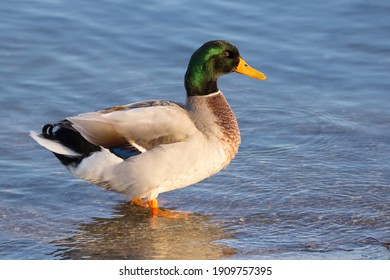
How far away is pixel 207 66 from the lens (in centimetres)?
644

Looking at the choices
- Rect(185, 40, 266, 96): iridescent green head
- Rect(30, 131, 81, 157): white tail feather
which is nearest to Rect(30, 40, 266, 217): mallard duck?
Rect(30, 131, 81, 157): white tail feather

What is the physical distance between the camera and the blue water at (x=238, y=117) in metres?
5.86

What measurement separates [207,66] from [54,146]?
1.21 metres

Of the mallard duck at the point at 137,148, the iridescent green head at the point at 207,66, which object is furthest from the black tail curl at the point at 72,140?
the iridescent green head at the point at 207,66

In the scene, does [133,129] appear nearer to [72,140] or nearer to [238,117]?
[72,140]

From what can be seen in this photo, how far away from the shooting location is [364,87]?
844 centimetres

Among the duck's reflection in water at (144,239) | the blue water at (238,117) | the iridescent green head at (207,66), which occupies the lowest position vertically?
the duck's reflection in water at (144,239)

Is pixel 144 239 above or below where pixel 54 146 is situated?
below

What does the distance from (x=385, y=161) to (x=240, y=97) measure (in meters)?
1.74

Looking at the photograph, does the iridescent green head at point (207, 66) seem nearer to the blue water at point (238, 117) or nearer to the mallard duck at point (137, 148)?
the mallard duck at point (137, 148)

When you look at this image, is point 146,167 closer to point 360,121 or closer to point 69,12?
point 360,121

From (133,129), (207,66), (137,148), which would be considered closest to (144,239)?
(137,148)

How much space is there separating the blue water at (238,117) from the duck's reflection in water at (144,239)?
0.01 meters

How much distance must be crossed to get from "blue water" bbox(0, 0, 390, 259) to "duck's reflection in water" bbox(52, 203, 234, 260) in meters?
0.01
